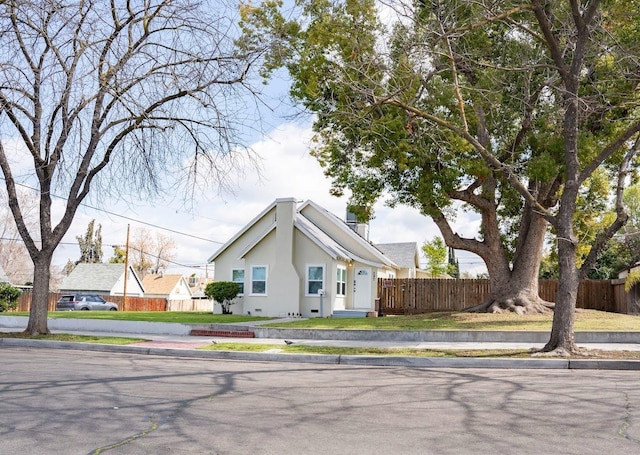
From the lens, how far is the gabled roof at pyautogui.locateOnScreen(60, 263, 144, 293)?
60.7 meters

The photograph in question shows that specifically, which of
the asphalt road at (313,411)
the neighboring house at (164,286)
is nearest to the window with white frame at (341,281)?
the asphalt road at (313,411)

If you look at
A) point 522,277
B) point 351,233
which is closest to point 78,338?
point 522,277

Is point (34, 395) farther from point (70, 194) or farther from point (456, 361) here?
point (70, 194)

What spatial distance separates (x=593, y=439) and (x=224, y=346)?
10.8m

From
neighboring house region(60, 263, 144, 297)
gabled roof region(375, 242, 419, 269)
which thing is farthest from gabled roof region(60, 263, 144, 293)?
gabled roof region(375, 242, 419, 269)

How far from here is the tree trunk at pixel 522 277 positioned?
22.6 m

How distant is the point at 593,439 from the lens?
5879 millimetres

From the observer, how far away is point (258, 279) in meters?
28.8

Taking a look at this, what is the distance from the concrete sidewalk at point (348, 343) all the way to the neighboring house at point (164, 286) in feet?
161

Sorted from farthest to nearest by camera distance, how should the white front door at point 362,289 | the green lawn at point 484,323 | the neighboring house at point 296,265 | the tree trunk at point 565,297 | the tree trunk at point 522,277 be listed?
the white front door at point 362,289
the neighboring house at point 296,265
the tree trunk at point 522,277
the green lawn at point 484,323
the tree trunk at point 565,297

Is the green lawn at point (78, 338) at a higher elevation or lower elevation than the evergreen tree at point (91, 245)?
lower

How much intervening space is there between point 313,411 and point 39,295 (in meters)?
13.1

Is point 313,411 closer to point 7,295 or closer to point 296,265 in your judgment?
point 296,265

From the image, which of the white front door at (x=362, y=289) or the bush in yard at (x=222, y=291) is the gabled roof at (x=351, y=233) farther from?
the bush in yard at (x=222, y=291)
